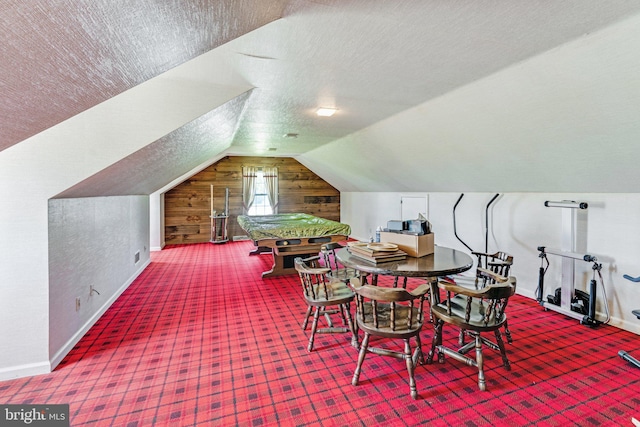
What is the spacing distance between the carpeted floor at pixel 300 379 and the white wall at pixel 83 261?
0.21 m

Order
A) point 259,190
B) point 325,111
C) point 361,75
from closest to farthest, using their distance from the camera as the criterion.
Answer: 1. point 361,75
2. point 325,111
3. point 259,190

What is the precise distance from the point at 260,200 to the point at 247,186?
22.7 inches

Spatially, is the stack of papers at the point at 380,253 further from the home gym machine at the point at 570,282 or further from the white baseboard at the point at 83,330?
the white baseboard at the point at 83,330

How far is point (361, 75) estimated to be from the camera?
2.45m

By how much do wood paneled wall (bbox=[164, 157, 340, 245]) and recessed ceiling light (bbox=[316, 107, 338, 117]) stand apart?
218 inches

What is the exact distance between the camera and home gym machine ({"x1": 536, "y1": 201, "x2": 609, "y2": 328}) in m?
2.99

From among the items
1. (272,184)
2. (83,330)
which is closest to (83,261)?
(83,330)

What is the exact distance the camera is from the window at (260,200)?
29.2 feet

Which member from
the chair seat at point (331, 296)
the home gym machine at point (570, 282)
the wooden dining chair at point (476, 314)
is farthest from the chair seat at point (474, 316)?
the home gym machine at point (570, 282)

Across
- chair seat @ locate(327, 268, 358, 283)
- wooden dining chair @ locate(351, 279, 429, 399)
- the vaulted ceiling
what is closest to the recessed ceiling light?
the vaulted ceiling

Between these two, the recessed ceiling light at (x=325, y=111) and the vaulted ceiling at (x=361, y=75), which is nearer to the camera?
the vaulted ceiling at (x=361, y=75)

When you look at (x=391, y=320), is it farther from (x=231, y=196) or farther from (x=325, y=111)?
(x=231, y=196)

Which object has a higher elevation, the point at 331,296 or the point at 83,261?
the point at 83,261

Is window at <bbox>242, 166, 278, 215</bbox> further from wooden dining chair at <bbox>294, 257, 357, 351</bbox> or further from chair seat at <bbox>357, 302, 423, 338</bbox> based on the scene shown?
chair seat at <bbox>357, 302, 423, 338</bbox>
